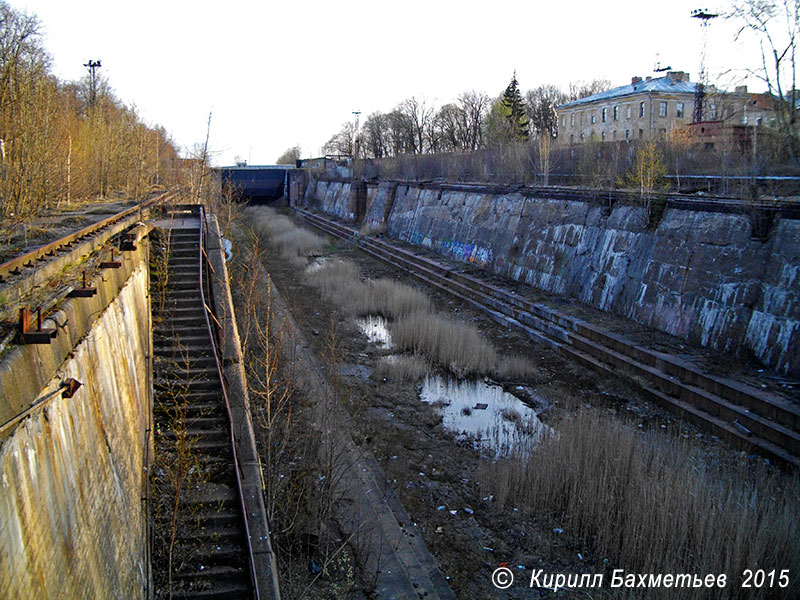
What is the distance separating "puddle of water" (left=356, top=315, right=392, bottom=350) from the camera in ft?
52.0

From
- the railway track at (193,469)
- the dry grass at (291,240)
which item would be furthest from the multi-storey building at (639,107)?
the railway track at (193,469)

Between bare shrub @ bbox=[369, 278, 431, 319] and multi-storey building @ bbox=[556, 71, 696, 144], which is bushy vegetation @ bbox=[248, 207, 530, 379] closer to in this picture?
bare shrub @ bbox=[369, 278, 431, 319]

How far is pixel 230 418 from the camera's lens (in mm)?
8953

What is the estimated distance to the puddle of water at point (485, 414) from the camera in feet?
32.5

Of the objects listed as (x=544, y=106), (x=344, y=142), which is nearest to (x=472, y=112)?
(x=544, y=106)

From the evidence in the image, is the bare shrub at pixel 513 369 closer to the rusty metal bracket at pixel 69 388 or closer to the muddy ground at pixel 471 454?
the muddy ground at pixel 471 454

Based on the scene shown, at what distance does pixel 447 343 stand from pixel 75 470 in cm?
1037

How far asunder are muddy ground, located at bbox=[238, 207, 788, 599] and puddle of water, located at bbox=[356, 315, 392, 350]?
0.35m

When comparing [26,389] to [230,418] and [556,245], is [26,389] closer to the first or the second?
[230,418]

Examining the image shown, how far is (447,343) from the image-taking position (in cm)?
1427

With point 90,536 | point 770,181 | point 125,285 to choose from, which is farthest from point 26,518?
point 770,181

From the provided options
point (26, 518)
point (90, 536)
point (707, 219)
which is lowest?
point (90, 536)

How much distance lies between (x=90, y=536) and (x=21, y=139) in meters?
7.32

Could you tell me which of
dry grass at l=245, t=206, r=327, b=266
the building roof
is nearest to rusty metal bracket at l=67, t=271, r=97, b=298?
dry grass at l=245, t=206, r=327, b=266
